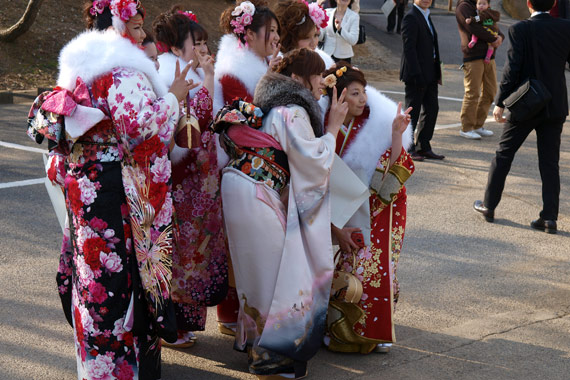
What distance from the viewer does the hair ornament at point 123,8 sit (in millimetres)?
3334

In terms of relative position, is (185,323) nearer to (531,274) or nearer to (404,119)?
(404,119)

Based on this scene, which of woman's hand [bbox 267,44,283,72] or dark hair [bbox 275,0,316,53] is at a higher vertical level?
dark hair [bbox 275,0,316,53]

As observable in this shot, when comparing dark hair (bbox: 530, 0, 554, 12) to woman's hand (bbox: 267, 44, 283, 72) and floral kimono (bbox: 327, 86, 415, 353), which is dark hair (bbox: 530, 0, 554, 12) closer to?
floral kimono (bbox: 327, 86, 415, 353)

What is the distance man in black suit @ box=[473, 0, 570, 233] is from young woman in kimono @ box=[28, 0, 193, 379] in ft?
11.4

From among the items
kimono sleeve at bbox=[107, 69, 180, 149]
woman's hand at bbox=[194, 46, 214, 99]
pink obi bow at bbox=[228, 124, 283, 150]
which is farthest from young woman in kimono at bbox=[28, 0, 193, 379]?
woman's hand at bbox=[194, 46, 214, 99]

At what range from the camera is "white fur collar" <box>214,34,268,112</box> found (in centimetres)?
403

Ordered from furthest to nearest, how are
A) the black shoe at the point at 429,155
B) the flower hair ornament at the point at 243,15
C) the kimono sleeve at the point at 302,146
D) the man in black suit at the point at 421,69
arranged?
the black shoe at the point at 429,155
the man in black suit at the point at 421,69
the flower hair ornament at the point at 243,15
the kimono sleeve at the point at 302,146

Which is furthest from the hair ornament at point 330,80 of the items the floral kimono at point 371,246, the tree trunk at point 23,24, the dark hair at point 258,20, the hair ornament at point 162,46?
the tree trunk at point 23,24

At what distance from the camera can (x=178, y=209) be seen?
3902 mm

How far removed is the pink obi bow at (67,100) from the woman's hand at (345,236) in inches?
54.6

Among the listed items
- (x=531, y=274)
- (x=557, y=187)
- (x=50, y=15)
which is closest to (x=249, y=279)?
(x=531, y=274)

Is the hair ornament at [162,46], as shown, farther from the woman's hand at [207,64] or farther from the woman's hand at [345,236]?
the woman's hand at [345,236]

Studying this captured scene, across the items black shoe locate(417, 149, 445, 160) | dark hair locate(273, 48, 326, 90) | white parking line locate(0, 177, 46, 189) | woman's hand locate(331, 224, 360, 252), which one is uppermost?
dark hair locate(273, 48, 326, 90)

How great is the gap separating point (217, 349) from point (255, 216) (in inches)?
36.1
